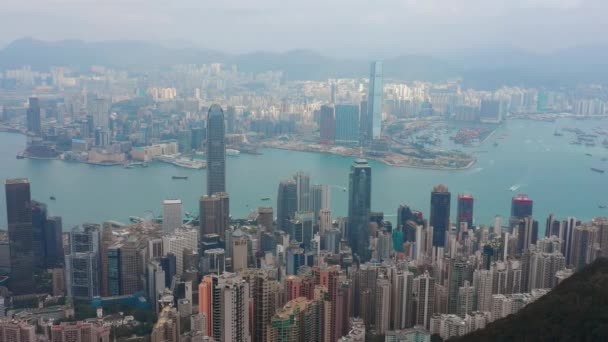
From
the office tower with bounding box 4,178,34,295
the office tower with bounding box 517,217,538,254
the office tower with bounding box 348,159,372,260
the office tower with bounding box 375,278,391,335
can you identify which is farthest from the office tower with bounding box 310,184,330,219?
the office tower with bounding box 4,178,34,295

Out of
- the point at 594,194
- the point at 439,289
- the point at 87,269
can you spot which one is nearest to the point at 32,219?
the point at 87,269

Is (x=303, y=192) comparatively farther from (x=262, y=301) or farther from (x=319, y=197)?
(x=262, y=301)

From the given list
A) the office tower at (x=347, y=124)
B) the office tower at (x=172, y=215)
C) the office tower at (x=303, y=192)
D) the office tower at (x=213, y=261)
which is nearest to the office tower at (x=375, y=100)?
the office tower at (x=347, y=124)

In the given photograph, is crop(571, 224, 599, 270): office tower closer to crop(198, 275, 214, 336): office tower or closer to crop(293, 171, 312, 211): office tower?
crop(293, 171, 312, 211): office tower

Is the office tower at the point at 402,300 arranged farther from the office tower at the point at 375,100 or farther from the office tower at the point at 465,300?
the office tower at the point at 375,100

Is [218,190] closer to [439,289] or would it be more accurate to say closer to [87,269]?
[87,269]
